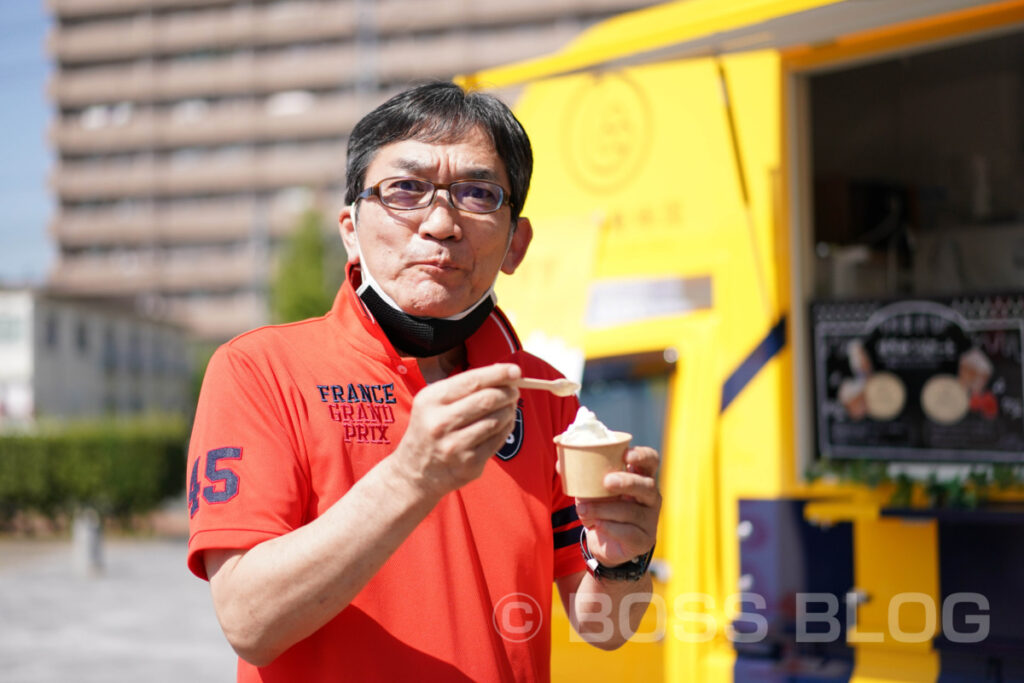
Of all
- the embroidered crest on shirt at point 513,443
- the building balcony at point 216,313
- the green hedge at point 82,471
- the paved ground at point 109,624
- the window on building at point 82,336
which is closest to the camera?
the embroidered crest on shirt at point 513,443

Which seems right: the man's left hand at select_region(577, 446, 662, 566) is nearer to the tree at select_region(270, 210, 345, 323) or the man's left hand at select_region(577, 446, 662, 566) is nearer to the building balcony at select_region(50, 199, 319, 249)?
the tree at select_region(270, 210, 345, 323)

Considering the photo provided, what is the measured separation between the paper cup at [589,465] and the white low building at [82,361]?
25.5 m

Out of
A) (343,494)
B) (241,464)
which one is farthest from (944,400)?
(241,464)

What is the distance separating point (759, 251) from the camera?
137 inches

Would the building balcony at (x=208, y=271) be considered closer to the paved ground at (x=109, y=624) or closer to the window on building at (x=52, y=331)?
the window on building at (x=52, y=331)

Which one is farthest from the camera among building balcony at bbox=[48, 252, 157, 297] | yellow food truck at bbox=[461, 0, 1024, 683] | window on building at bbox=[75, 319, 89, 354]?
building balcony at bbox=[48, 252, 157, 297]

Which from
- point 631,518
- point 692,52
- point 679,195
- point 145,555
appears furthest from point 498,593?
point 145,555

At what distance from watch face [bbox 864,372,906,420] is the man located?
1.97 metres

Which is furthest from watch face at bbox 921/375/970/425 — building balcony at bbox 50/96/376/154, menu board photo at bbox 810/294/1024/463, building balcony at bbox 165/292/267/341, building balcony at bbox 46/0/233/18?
building balcony at bbox 46/0/233/18

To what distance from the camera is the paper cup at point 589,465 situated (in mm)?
1566

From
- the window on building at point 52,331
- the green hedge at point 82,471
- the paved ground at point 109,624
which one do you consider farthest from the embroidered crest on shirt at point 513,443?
the window on building at point 52,331

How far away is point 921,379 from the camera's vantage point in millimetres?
3465

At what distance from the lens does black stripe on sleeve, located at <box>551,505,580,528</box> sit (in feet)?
6.45
